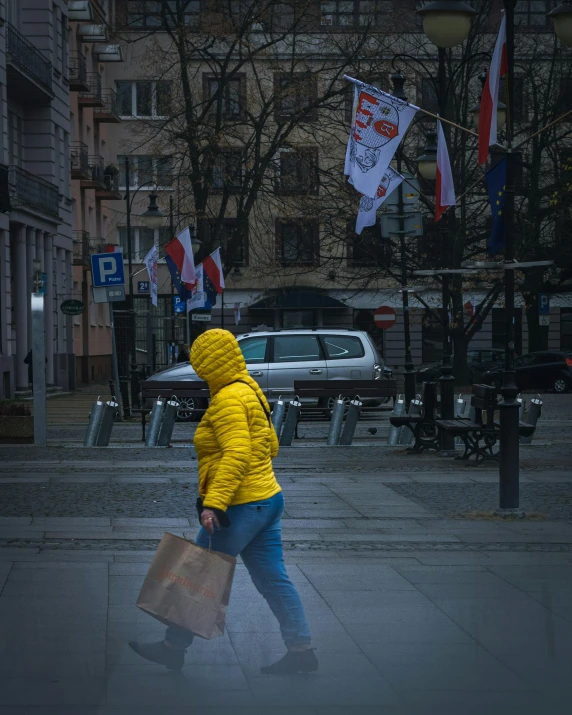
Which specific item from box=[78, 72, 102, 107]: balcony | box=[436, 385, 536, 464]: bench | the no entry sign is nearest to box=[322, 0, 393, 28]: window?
the no entry sign

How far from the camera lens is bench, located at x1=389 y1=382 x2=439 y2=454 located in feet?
59.0

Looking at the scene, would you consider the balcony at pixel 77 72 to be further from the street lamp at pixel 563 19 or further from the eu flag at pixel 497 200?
the eu flag at pixel 497 200

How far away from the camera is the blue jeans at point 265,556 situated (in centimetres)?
607

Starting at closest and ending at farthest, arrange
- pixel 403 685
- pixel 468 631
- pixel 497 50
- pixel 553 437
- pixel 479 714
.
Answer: pixel 479 714, pixel 403 685, pixel 468 631, pixel 497 50, pixel 553 437

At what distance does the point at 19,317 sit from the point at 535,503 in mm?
29700

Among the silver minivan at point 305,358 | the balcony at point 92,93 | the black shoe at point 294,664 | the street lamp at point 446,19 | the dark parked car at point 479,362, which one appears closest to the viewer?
the black shoe at point 294,664

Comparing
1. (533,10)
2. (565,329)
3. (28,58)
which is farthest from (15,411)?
(565,329)

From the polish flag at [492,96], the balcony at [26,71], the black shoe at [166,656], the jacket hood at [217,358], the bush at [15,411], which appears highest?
the balcony at [26,71]

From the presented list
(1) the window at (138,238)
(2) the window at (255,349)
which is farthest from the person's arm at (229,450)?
(1) the window at (138,238)

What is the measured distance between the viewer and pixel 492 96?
12.3 m

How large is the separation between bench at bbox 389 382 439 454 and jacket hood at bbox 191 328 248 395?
1195cm

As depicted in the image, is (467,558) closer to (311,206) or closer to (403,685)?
Answer: (403,685)

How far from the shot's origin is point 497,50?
38.9 ft

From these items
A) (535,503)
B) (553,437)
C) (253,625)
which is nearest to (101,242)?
(553,437)
